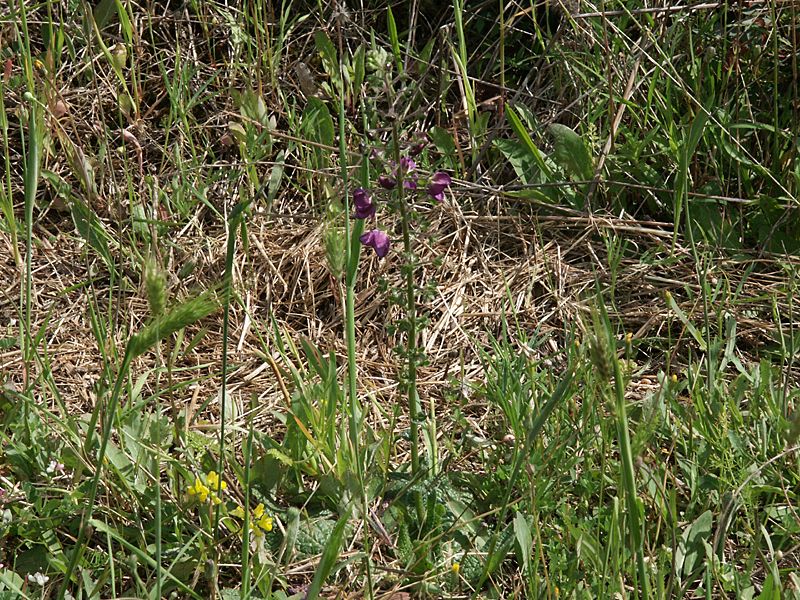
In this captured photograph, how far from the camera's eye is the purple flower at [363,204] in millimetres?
1484

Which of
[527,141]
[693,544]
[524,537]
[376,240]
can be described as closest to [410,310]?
[376,240]

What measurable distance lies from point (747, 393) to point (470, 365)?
558mm

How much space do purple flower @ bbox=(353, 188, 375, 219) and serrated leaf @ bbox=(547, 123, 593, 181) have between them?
38.2 inches

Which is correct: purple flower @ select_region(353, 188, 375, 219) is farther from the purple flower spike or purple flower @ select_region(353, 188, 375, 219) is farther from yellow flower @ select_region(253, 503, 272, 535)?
yellow flower @ select_region(253, 503, 272, 535)

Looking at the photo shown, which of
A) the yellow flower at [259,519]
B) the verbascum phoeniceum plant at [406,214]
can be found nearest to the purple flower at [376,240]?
the verbascum phoeniceum plant at [406,214]

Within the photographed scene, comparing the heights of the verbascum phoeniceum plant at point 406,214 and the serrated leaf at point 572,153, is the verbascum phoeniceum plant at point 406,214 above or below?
above

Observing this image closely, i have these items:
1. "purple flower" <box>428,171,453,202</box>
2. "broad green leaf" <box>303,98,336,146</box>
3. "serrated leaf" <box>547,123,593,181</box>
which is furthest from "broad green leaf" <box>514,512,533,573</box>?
"broad green leaf" <box>303,98,336,146</box>

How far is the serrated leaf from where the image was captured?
7.63ft

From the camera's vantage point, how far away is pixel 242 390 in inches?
78.4

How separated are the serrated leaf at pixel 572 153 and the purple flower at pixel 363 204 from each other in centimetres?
97

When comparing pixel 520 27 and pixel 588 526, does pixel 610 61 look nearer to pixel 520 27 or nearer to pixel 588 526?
pixel 520 27

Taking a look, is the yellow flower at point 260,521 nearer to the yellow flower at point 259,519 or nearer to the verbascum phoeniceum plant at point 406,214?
the yellow flower at point 259,519

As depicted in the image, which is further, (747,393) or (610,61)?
(610,61)

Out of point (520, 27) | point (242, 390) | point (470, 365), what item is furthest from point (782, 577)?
point (520, 27)
